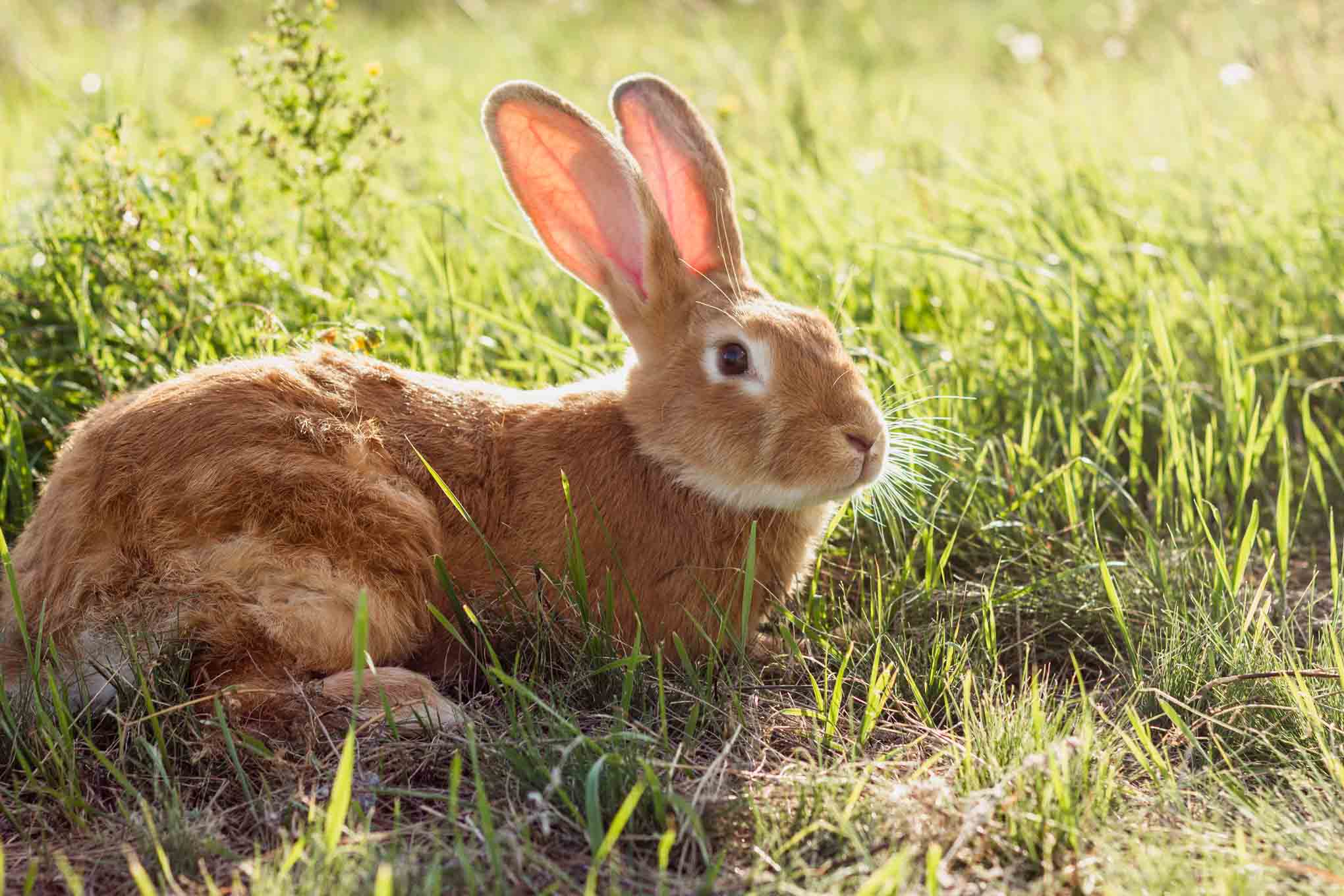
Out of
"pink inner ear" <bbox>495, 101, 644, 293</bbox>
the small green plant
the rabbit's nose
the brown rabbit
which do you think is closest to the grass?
the small green plant

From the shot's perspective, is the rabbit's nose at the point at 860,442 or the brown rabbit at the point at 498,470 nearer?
the brown rabbit at the point at 498,470

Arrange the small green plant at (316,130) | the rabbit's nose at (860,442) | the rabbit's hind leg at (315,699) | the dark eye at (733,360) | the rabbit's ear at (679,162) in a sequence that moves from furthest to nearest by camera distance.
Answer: the small green plant at (316,130), the rabbit's ear at (679,162), the dark eye at (733,360), the rabbit's nose at (860,442), the rabbit's hind leg at (315,699)

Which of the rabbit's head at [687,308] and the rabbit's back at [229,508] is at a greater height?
the rabbit's head at [687,308]

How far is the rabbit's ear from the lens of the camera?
12.0 feet

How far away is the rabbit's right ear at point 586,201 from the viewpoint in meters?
3.40

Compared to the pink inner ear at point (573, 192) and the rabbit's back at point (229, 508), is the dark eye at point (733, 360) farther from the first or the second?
the rabbit's back at point (229, 508)

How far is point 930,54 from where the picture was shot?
1009 cm

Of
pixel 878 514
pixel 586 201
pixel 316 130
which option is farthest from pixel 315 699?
pixel 316 130

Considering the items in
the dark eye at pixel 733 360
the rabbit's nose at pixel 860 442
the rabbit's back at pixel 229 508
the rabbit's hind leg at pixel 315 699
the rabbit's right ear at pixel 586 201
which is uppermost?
the rabbit's right ear at pixel 586 201

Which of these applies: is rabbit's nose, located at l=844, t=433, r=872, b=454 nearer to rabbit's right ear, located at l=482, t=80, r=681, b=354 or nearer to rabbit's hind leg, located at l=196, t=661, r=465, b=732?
rabbit's right ear, located at l=482, t=80, r=681, b=354

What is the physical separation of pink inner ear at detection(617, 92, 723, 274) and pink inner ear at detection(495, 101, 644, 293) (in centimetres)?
19

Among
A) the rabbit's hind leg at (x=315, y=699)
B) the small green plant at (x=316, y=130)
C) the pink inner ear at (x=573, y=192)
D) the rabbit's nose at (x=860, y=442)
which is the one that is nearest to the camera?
the rabbit's hind leg at (x=315, y=699)

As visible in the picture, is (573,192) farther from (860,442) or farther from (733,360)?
(860,442)

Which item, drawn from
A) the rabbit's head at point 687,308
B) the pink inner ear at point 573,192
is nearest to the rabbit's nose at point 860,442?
the rabbit's head at point 687,308
